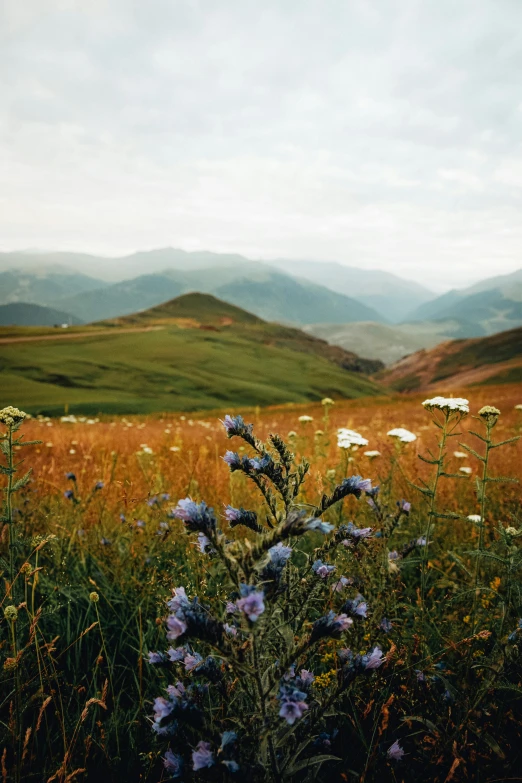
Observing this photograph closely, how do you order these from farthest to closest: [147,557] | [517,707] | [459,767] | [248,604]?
[147,557], [517,707], [459,767], [248,604]

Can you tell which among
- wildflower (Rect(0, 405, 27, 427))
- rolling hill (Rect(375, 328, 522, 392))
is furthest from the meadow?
rolling hill (Rect(375, 328, 522, 392))

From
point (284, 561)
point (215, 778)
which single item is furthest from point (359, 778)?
point (284, 561)

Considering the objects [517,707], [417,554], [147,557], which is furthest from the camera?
[417,554]

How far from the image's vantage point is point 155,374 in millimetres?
60250

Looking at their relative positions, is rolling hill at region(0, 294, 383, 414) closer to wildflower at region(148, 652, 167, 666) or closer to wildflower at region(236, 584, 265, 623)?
wildflower at region(148, 652, 167, 666)

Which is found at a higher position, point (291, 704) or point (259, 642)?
point (259, 642)

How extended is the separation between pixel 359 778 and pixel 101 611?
2149mm

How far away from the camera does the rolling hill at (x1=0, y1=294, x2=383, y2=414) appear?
121ft

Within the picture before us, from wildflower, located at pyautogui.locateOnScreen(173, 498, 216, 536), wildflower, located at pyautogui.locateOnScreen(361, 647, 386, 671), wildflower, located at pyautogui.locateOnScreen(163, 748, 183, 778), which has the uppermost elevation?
wildflower, located at pyautogui.locateOnScreen(173, 498, 216, 536)

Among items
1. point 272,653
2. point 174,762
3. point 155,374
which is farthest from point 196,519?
point 155,374

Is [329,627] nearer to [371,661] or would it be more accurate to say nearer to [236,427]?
[371,661]

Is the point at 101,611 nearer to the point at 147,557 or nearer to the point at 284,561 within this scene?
the point at 147,557

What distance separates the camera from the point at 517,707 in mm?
2406

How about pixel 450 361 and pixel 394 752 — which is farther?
pixel 450 361
